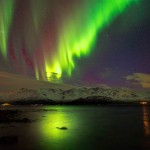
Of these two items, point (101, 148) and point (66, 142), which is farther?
point (66, 142)

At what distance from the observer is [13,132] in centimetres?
Answer: 5981

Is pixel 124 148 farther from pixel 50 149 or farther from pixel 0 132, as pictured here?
pixel 0 132

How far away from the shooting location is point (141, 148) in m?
43.5

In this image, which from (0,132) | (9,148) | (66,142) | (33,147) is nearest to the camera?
(9,148)

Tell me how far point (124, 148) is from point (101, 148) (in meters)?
3.69

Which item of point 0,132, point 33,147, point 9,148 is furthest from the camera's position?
point 0,132

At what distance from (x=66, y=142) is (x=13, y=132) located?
51.5 ft

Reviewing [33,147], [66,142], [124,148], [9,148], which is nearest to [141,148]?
[124,148]

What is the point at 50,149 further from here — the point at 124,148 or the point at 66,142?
the point at 124,148

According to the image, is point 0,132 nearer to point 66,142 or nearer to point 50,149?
point 66,142

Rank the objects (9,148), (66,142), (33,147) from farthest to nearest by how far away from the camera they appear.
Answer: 1. (66,142)
2. (33,147)
3. (9,148)

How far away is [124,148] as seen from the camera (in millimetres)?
43031

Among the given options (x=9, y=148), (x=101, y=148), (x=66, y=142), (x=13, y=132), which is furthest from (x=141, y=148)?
(x=13, y=132)

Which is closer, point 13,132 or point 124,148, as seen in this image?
point 124,148
